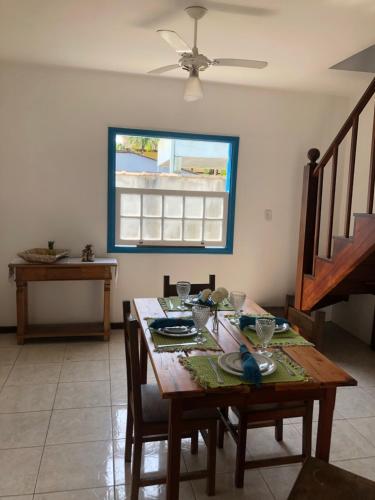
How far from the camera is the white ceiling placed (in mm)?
2383

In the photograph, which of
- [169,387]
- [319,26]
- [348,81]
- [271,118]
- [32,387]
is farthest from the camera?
[271,118]

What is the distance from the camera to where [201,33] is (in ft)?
9.02

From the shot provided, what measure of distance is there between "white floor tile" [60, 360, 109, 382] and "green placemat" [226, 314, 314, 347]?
1.55m

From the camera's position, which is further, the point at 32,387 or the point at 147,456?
the point at 32,387

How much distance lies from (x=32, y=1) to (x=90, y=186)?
5.88ft

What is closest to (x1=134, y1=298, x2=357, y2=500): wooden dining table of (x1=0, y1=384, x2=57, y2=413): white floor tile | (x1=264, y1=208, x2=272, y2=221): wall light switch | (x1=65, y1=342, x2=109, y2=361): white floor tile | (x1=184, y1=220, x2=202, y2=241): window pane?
(x1=0, y1=384, x2=57, y2=413): white floor tile

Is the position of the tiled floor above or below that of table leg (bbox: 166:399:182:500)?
below

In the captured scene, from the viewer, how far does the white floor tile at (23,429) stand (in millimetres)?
2301

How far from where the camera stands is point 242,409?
1.98 meters

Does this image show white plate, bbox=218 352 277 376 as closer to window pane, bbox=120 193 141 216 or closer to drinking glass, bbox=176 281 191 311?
drinking glass, bbox=176 281 191 311

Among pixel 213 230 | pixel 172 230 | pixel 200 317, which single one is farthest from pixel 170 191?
pixel 200 317

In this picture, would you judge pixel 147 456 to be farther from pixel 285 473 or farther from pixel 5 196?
pixel 5 196

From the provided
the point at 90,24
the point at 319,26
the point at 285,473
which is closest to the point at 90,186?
the point at 90,24

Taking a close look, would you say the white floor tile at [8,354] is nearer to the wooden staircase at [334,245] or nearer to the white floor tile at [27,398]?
the white floor tile at [27,398]
